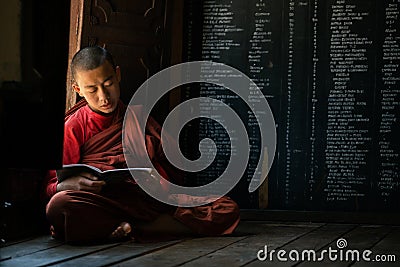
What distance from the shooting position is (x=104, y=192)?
489 centimetres

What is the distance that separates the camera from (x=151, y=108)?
20.2 feet

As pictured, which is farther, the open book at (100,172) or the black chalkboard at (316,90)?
the black chalkboard at (316,90)

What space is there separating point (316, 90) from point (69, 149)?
2.24 m

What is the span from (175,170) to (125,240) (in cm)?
77

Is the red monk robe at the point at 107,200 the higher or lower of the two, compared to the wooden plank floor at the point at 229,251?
higher

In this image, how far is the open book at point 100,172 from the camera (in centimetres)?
461

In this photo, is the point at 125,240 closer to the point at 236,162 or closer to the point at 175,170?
the point at 175,170

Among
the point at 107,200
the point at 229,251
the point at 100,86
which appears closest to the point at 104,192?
the point at 107,200
